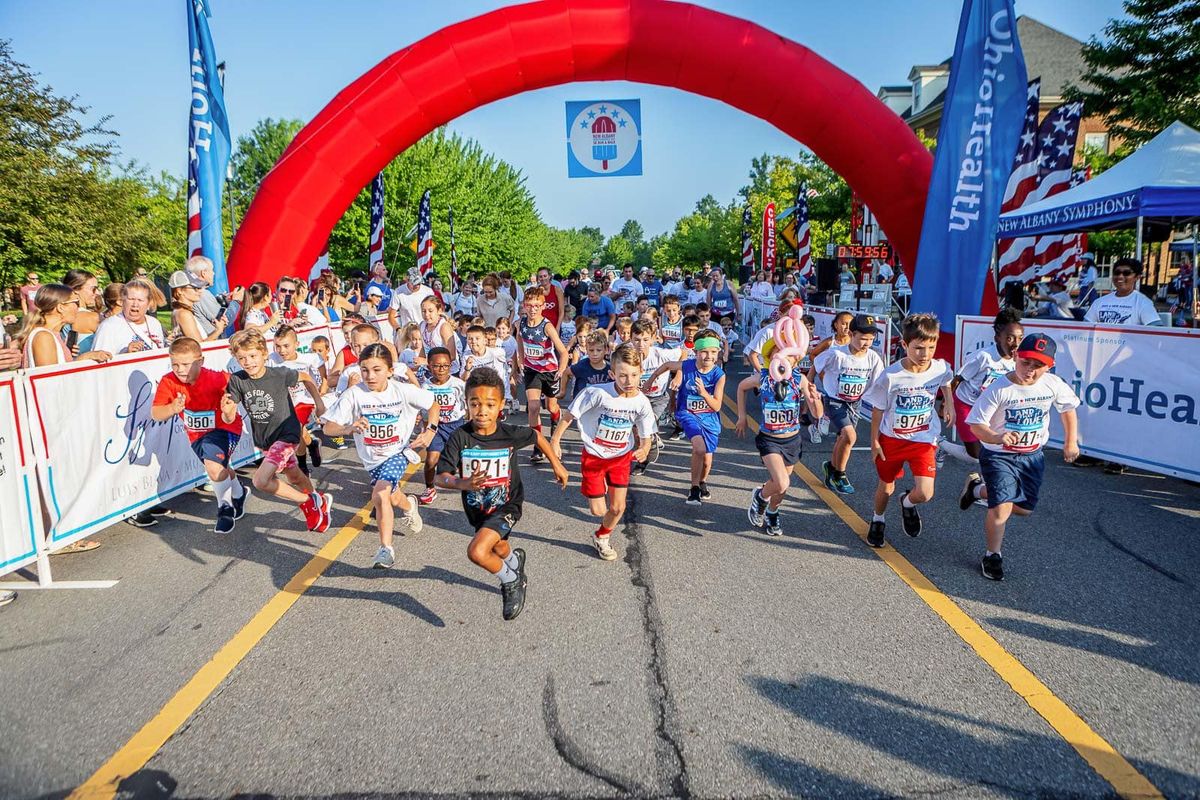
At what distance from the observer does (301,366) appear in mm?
7582

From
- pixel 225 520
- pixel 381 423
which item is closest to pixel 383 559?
pixel 381 423

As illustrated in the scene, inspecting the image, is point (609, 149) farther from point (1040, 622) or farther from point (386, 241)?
point (386, 241)

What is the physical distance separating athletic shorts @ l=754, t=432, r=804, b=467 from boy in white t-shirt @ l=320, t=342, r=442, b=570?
2.45m

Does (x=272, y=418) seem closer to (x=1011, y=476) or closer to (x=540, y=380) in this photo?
(x=540, y=380)

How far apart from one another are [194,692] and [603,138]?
12.3 meters

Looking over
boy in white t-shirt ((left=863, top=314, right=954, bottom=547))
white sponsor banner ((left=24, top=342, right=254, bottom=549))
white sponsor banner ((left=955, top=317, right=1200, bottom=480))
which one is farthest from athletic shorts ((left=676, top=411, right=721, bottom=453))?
white sponsor banner ((left=24, top=342, right=254, bottom=549))

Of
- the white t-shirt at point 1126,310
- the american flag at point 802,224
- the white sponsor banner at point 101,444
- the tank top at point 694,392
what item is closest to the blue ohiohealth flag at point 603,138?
the white t-shirt at point 1126,310

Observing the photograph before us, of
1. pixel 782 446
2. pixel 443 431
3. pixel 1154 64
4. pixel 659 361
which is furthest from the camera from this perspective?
pixel 1154 64

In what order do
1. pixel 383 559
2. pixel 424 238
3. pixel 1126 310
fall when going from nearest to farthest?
pixel 383 559, pixel 1126 310, pixel 424 238

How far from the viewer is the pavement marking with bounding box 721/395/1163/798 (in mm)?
2635

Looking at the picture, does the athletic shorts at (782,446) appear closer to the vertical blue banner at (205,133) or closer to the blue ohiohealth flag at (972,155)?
the blue ohiohealth flag at (972,155)

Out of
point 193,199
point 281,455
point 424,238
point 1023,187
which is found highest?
point 424,238

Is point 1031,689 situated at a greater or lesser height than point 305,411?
lesser

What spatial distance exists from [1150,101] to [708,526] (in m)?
16.6
